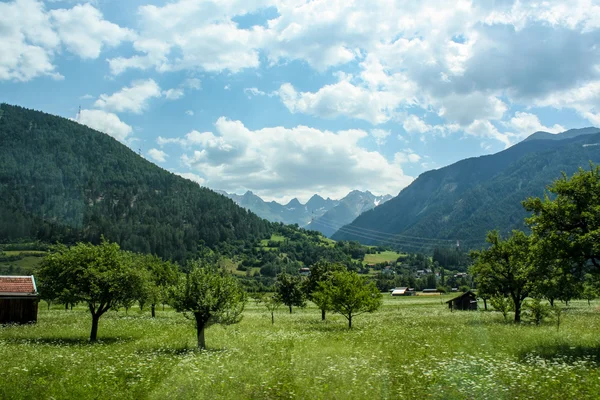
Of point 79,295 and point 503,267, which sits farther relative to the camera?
point 503,267

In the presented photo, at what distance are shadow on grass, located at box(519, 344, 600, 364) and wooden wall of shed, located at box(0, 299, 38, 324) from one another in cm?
4402

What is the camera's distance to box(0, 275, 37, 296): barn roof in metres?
41.9

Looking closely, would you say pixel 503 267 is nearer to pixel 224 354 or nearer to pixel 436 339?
pixel 436 339

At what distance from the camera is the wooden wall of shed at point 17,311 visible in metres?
41.2

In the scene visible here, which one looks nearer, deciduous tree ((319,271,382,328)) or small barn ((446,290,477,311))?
deciduous tree ((319,271,382,328))

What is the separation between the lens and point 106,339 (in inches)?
1177

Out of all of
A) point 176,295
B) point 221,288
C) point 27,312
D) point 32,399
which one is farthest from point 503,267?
point 27,312

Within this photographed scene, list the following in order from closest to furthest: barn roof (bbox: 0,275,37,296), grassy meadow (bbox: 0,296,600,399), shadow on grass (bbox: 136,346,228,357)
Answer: grassy meadow (bbox: 0,296,600,399), shadow on grass (bbox: 136,346,228,357), barn roof (bbox: 0,275,37,296)

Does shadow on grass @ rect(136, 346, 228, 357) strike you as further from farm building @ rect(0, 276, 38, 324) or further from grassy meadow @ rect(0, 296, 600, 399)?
farm building @ rect(0, 276, 38, 324)

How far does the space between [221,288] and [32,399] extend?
13165 mm

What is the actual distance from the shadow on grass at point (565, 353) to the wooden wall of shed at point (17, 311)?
144 ft

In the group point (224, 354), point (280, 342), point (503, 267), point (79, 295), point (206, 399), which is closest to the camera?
point (206, 399)

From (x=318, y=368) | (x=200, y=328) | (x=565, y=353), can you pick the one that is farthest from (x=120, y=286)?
(x=565, y=353)

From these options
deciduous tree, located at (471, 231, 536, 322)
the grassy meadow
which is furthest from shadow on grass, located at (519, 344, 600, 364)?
deciduous tree, located at (471, 231, 536, 322)
